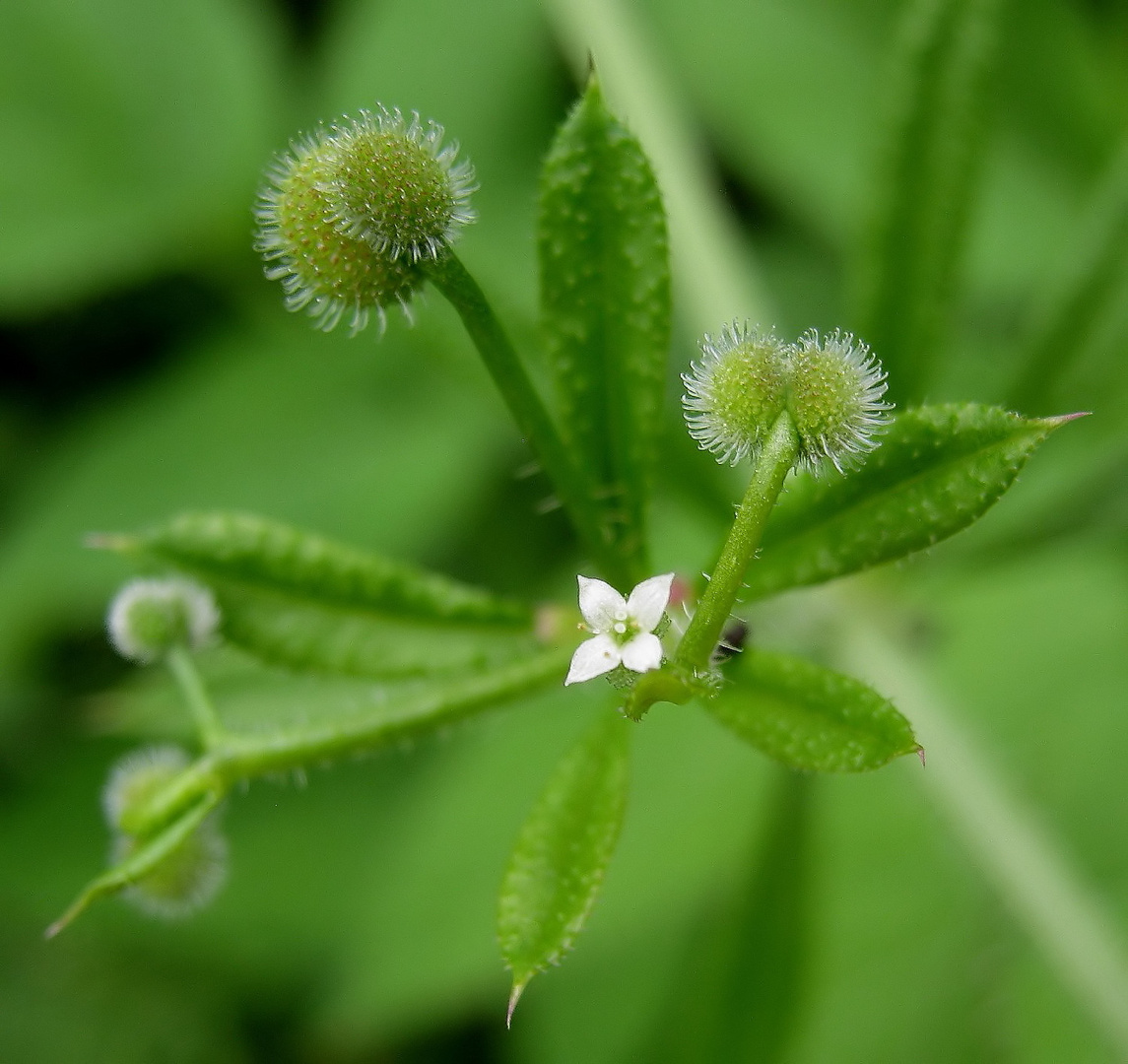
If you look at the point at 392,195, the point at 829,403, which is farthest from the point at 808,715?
the point at 392,195

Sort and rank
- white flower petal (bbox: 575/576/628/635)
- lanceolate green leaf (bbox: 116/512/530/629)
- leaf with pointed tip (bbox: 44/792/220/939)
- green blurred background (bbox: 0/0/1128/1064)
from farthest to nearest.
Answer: green blurred background (bbox: 0/0/1128/1064) → lanceolate green leaf (bbox: 116/512/530/629) → leaf with pointed tip (bbox: 44/792/220/939) → white flower petal (bbox: 575/576/628/635)

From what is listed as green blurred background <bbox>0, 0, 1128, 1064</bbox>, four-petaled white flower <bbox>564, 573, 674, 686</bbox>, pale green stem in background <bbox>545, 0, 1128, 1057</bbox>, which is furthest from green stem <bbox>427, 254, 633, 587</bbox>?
green blurred background <bbox>0, 0, 1128, 1064</bbox>

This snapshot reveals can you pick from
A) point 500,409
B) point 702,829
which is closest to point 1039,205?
point 500,409

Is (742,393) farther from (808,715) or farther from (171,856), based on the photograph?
(171,856)

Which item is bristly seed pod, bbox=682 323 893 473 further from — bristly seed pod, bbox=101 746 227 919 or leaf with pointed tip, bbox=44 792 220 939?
bristly seed pod, bbox=101 746 227 919

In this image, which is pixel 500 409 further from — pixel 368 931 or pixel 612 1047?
pixel 612 1047
